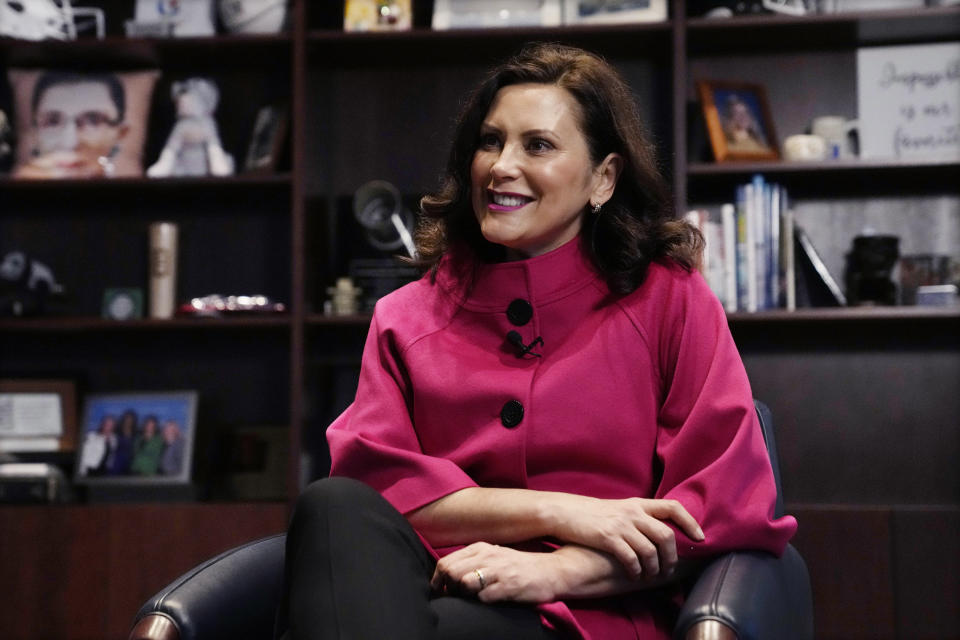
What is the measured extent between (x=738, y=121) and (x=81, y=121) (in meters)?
1.78

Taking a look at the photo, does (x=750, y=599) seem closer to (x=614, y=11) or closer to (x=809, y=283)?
(x=809, y=283)

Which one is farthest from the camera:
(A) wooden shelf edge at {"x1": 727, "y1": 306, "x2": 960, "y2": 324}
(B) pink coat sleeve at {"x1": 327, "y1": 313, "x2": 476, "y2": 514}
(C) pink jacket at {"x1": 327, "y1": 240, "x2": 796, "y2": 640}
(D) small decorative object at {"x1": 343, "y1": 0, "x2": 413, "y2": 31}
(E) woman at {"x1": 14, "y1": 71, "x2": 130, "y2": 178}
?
(E) woman at {"x1": 14, "y1": 71, "x2": 130, "y2": 178}

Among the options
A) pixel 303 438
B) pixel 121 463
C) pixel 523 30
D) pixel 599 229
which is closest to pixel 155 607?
pixel 599 229

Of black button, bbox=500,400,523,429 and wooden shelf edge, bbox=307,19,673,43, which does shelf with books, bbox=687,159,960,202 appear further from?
black button, bbox=500,400,523,429

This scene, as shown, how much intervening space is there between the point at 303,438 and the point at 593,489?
57.5 inches

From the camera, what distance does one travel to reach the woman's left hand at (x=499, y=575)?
4.55ft

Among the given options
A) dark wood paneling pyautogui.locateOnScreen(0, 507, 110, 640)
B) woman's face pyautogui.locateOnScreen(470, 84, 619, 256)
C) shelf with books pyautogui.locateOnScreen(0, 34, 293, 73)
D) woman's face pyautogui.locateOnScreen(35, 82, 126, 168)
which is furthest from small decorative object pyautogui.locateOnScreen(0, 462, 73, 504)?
woman's face pyautogui.locateOnScreen(470, 84, 619, 256)

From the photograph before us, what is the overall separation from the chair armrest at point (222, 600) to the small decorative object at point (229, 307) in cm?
139

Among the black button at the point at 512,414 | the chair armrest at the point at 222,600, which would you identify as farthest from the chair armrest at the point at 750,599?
the chair armrest at the point at 222,600

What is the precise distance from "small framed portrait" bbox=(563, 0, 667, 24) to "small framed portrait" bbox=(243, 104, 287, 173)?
32.0 inches

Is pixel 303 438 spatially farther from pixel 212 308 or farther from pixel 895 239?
pixel 895 239

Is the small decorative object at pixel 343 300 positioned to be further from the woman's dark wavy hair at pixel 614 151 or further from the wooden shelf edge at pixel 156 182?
the woman's dark wavy hair at pixel 614 151

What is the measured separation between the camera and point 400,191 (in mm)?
3229

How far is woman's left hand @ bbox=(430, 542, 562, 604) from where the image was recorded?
4.55ft
